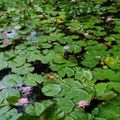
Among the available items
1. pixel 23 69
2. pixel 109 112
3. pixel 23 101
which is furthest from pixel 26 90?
pixel 109 112

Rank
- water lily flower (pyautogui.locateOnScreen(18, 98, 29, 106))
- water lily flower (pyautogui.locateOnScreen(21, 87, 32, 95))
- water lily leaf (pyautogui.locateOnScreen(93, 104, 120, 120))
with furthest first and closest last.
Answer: water lily flower (pyautogui.locateOnScreen(21, 87, 32, 95))
water lily flower (pyautogui.locateOnScreen(18, 98, 29, 106))
water lily leaf (pyautogui.locateOnScreen(93, 104, 120, 120))

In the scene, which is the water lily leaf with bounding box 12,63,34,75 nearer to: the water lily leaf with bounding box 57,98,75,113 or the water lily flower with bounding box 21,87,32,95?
the water lily flower with bounding box 21,87,32,95

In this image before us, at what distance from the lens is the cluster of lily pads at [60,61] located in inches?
73.0

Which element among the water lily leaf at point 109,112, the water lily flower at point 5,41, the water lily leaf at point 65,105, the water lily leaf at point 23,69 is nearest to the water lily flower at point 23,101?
the water lily leaf at point 65,105

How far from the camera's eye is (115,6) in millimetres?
3654

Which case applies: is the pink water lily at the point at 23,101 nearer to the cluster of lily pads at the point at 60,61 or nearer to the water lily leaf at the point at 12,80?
the cluster of lily pads at the point at 60,61

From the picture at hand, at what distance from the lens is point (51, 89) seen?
2051 mm

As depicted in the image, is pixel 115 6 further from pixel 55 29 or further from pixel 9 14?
pixel 9 14

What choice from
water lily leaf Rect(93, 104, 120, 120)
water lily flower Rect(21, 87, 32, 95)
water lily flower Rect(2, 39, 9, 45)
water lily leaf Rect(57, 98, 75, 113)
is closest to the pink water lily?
water lily flower Rect(21, 87, 32, 95)

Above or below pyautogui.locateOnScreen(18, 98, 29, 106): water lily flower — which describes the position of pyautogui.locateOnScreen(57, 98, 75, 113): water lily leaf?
above

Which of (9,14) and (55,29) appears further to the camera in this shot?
(9,14)

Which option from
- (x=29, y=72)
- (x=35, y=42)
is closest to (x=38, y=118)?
(x=29, y=72)

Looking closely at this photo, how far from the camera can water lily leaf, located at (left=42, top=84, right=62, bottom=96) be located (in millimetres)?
2014

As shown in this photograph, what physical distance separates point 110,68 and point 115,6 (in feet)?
5.05
